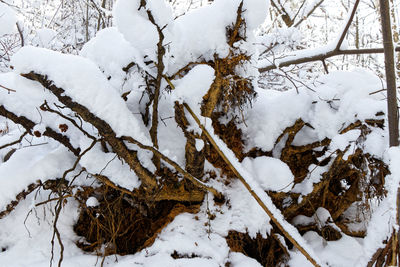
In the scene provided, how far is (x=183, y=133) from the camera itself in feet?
7.47

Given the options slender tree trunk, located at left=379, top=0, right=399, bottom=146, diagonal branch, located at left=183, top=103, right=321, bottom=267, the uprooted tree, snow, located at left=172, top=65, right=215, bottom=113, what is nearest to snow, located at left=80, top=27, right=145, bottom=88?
the uprooted tree

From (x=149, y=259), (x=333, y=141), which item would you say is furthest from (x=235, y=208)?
(x=333, y=141)

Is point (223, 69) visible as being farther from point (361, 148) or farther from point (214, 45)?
point (361, 148)

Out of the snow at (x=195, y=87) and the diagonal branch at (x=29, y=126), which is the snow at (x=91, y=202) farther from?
the snow at (x=195, y=87)

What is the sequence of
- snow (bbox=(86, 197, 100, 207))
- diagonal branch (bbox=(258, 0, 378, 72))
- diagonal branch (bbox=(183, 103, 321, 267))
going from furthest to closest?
diagonal branch (bbox=(258, 0, 378, 72))
snow (bbox=(86, 197, 100, 207))
diagonal branch (bbox=(183, 103, 321, 267))

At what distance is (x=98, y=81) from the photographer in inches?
66.9

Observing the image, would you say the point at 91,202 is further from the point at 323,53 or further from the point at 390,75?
the point at 323,53

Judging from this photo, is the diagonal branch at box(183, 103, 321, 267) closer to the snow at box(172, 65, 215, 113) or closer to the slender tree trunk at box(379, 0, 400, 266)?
the snow at box(172, 65, 215, 113)

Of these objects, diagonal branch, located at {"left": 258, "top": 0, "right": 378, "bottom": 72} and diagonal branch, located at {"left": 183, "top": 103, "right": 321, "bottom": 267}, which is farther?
diagonal branch, located at {"left": 258, "top": 0, "right": 378, "bottom": 72}

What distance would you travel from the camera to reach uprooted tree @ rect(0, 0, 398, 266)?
1.69 meters

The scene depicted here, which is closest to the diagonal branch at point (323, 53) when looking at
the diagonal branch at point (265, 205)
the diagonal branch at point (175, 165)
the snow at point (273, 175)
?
the snow at point (273, 175)

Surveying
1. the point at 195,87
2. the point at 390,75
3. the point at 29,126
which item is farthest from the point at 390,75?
the point at 29,126

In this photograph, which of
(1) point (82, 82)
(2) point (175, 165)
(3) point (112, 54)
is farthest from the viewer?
(3) point (112, 54)

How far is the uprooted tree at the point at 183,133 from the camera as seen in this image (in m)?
1.69
